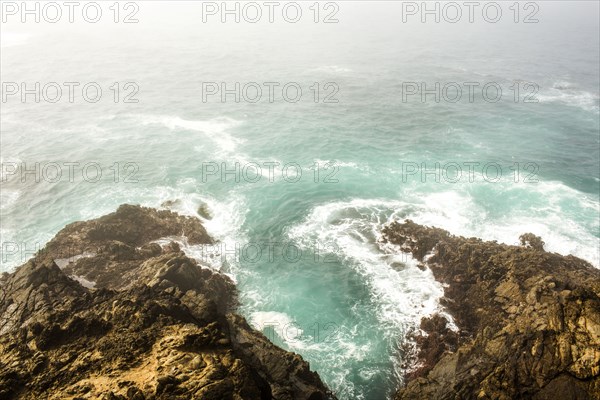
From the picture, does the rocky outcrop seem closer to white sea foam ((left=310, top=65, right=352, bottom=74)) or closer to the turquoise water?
the turquoise water

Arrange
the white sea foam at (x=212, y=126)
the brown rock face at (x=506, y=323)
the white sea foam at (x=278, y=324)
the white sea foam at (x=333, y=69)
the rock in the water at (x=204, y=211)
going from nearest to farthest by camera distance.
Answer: the brown rock face at (x=506, y=323) → the white sea foam at (x=278, y=324) → the rock in the water at (x=204, y=211) → the white sea foam at (x=212, y=126) → the white sea foam at (x=333, y=69)

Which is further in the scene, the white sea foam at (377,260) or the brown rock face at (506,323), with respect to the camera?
the white sea foam at (377,260)

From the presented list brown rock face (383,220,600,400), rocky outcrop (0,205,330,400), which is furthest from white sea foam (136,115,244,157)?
brown rock face (383,220,600,400)

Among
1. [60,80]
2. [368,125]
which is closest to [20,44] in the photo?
[60,80]

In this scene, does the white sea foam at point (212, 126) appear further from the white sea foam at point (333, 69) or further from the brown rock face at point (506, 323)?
the white sea foam at point (333, 69)

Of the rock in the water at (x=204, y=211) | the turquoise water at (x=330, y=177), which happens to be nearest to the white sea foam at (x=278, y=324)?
the turquoise water at (x=330, y=177)

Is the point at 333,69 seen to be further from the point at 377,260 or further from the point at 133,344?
the point at 133,344
